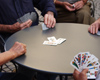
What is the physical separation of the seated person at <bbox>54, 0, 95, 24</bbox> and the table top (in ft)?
3.22

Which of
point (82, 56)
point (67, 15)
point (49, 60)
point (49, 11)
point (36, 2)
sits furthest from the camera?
point (67, 15)

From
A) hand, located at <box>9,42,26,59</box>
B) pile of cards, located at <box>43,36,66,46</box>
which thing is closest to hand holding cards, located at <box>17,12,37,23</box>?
pile of cards, located at <box>43,36,66,46</box>

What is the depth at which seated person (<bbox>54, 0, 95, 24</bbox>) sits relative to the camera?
257 cm

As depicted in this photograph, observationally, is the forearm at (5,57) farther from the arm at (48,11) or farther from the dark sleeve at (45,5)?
the dark sleeve at (45,5)

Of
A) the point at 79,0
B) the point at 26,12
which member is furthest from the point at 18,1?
the point at 79,0

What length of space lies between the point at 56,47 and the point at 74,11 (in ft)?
5.58

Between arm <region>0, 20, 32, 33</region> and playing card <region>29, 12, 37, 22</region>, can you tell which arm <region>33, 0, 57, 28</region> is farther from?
arm <region>0, 20, 32, 33</region>

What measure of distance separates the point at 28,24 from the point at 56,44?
588mm

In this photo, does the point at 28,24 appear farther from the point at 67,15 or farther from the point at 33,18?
the point at 67,15

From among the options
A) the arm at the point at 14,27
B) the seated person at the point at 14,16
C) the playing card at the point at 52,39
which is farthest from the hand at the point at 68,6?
the playing card at the point at 52,39

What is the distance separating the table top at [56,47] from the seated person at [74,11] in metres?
0.98

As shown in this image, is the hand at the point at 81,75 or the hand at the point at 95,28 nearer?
the hand at the point at 81,75

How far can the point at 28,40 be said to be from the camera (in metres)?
1.39

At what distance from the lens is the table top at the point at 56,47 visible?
39.2 inches
